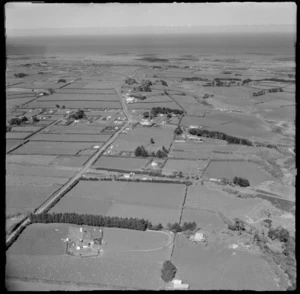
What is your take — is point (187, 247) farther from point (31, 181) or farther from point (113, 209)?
point (31, 181)

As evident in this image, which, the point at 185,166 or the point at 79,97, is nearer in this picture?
the point at 185,166

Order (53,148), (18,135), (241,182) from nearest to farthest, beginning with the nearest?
(241,182) → (53,148) → (18,135)

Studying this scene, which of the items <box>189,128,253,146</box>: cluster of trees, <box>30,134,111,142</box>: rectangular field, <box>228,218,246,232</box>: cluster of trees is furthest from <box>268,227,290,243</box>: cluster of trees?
<box>30,134,111,142</box>: rectangular field

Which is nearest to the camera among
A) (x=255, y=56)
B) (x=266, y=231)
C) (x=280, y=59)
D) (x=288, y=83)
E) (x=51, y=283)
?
(x=51, y=283)

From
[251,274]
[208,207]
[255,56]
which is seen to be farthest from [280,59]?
[251,274]

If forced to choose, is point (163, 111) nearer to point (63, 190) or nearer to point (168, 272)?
point (63, 190)

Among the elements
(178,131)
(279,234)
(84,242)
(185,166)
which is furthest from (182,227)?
(178,131)

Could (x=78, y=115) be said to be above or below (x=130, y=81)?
below
